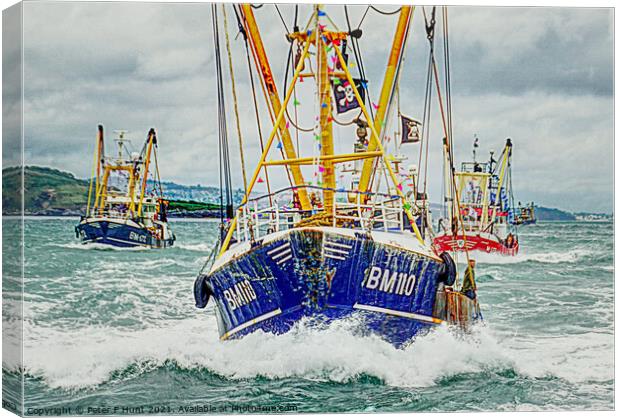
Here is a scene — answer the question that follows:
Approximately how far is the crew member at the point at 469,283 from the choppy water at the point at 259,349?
0.10 m

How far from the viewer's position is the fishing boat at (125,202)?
30.0 feet

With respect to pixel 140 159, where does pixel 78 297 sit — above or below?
below

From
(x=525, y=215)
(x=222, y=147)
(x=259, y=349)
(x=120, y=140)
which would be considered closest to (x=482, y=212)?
(x=525, y=215)

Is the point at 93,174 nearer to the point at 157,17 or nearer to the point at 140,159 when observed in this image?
the point at 140,159

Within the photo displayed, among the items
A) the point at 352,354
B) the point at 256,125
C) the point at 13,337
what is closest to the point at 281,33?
the point at 256,125

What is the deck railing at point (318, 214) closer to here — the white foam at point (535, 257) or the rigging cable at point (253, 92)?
the rigging cable at point (253, 92)

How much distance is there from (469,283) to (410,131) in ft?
5.25

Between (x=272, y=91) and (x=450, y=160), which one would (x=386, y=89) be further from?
(x=272, y=91)

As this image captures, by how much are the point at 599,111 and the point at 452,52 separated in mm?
1539

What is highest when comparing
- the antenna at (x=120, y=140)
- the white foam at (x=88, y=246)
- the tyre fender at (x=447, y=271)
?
the antenna at (x=120, y=140)

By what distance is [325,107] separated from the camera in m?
9.23

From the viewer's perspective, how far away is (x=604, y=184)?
9.70 metres

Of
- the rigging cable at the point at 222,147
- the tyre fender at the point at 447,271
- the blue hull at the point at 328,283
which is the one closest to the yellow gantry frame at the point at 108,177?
the rigging cable at the point at 222,147

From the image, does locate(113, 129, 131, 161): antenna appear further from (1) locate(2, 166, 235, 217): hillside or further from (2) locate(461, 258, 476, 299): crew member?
(2) locate(461, 258, 476, 299): crew member
